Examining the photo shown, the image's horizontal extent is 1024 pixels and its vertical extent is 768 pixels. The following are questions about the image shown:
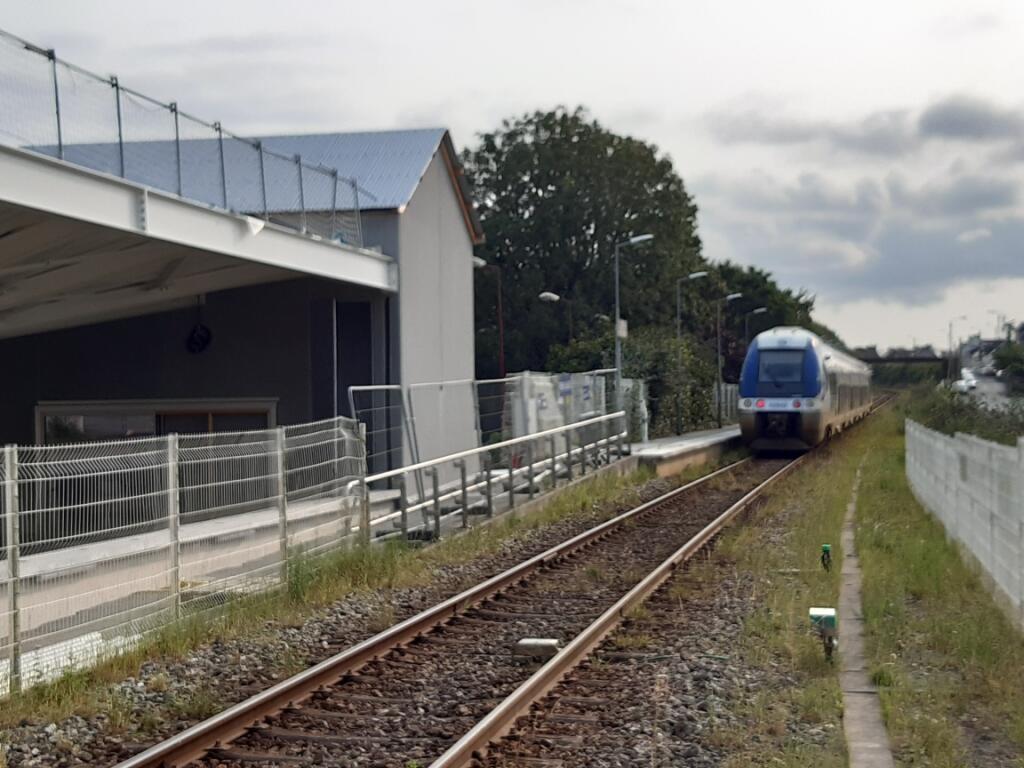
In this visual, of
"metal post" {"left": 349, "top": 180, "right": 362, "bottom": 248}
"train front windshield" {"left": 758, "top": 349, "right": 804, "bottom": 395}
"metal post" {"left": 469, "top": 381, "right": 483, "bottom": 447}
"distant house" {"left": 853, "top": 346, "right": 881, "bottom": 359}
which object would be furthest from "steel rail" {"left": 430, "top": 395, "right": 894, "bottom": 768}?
"distant house" {"left": 853, "top": 346, "right": 881, "bottom": 359}

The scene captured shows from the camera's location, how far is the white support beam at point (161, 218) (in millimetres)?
13258

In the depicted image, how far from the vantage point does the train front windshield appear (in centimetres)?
3600

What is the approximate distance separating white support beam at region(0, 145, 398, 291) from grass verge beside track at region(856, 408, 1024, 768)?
878cm

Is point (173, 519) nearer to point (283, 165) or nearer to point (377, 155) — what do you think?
point (283, 165)

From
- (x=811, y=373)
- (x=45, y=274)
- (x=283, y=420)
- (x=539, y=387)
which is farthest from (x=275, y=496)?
(x=811, y=373)

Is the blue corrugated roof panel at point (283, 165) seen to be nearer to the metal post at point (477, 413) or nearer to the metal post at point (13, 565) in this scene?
the metal post at point (477, 413)

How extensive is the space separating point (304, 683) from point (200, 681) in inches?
32.9

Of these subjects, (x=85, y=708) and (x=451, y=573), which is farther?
(x=451, y=573)

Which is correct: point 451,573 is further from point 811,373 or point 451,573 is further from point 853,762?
point 811,373

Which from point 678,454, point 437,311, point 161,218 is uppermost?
point 161,218

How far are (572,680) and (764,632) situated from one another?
2.10 metres

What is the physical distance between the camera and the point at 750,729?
7758mm

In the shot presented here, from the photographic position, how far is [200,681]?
Result: 9266mm

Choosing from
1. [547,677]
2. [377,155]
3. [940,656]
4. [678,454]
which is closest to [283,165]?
[377,155]
